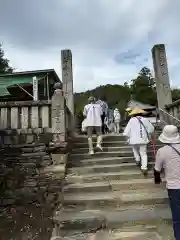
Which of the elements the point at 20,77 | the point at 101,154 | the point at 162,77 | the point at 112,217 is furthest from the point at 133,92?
the point at 112,217

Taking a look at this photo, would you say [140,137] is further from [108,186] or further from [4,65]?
[4,65]

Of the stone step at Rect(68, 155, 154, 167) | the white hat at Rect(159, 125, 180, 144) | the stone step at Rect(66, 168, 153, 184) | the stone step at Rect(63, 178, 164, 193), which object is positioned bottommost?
the stone step at Rect(63, 178, 164, 193)

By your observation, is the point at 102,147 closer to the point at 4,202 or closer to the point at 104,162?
the point at 104,162

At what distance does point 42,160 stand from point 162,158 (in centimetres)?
358

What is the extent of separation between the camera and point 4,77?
42.4ft

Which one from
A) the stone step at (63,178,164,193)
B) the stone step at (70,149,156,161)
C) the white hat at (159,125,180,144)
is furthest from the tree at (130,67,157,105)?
the white hat at (159,125,180,144)

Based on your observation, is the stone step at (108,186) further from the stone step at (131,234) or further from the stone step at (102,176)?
the stone step at (131,234)

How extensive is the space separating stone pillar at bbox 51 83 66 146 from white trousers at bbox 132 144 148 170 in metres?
1.77

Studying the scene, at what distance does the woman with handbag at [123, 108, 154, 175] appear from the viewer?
6531 millimetres

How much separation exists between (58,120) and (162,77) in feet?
14.8

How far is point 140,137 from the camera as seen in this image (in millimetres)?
6551

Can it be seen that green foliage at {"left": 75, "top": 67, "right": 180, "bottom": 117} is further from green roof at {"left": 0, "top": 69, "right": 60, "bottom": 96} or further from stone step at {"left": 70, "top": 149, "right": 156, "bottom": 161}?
stone step at {"left": 70, "top": 149, "right": 156, "bottom": 161}

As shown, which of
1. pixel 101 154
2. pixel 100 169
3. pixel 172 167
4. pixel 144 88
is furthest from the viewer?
pixel 144 88

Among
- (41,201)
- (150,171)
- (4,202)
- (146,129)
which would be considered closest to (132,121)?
Result: (146,129)
